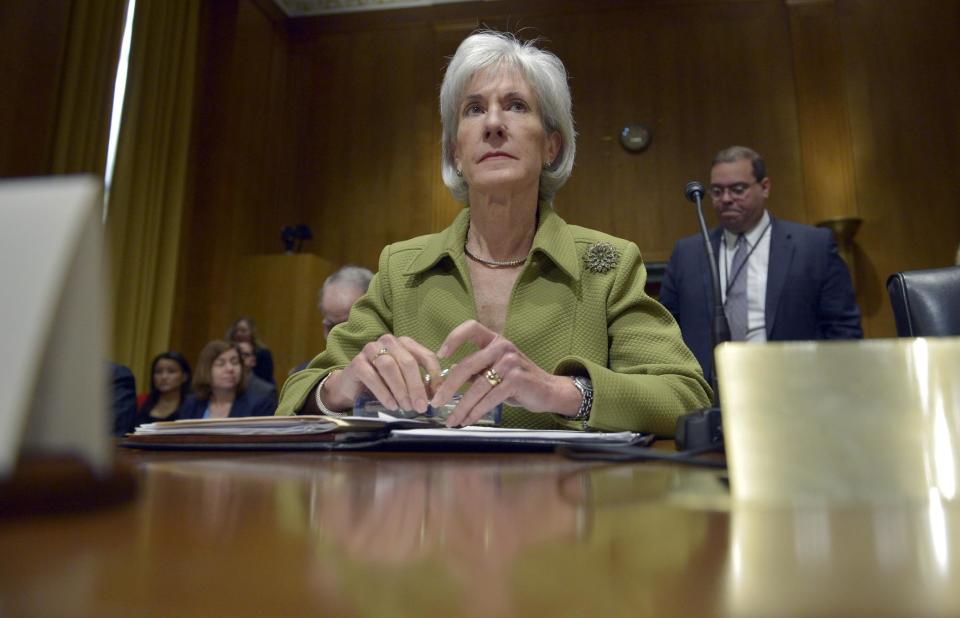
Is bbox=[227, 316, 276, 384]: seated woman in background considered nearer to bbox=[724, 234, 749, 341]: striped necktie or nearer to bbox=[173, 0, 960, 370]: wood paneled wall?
bbox=[173, 0, 960, 370]: wood paneled wall

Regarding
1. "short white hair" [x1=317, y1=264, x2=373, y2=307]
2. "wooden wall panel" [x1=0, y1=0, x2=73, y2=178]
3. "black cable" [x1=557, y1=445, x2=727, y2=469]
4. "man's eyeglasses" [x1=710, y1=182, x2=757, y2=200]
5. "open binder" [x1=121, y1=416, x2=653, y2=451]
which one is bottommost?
"black cable" [x1=557, y1=445, x2=727, y2=469]

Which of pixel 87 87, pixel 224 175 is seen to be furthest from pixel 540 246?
pixel 224 175

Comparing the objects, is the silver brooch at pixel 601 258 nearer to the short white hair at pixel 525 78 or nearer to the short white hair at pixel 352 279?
the short white hair at pixel 525 78

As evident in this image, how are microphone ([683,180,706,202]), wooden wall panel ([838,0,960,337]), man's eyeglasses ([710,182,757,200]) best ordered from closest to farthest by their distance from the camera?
microphone ([683,180,706,202]) → man's eyeglasses ([710,182,757,200]) → wooden wall panel ([838,0,960,337])

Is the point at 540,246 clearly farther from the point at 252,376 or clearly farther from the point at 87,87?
the point at 87,87

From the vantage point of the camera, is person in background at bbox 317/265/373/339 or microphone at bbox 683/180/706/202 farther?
person in background at bbox 317/265/373/339

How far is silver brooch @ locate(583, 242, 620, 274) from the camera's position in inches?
41.8

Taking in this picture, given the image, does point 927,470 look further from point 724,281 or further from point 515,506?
point 724,281

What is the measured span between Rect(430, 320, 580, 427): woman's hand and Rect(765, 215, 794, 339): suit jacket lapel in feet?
6.01

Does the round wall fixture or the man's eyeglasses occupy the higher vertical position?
the round wall fixture

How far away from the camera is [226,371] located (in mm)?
3207

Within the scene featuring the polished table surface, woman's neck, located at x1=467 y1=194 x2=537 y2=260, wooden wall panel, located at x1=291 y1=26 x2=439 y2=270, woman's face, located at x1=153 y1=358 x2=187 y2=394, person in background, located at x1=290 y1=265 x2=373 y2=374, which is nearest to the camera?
the polished table surface

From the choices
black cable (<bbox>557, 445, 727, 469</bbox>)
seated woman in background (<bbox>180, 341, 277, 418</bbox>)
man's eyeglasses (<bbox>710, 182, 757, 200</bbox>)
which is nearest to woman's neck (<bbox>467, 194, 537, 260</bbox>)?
black cable (<bbox>557, 445, 727, 469</bbox>)

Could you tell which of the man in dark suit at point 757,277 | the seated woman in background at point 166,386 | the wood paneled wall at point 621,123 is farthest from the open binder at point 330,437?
the wood paneled wall at point 621,123
